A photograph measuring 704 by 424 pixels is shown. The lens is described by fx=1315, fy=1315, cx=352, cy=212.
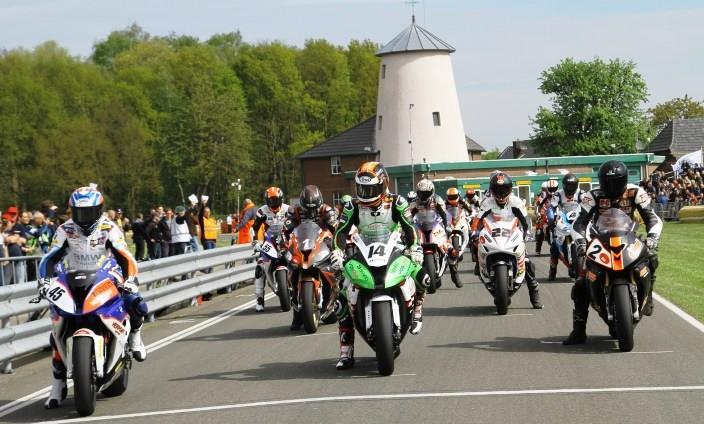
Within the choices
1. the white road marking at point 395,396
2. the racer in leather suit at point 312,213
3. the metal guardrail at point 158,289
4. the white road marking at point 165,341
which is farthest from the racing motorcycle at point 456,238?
the white road marking at point 395,396

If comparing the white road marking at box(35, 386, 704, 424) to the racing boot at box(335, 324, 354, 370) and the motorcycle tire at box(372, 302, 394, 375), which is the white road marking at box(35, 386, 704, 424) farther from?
the racing boot at box(335, 324, 354, 370)

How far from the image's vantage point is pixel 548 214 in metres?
25.7

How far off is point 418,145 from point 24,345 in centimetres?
6976

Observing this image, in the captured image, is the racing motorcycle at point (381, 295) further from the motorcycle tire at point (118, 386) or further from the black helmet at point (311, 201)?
the black helmet at point (311, 201)

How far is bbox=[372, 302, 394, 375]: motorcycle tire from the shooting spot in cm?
1109

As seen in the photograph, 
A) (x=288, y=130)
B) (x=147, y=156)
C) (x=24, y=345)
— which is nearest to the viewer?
(x=24, y=345)

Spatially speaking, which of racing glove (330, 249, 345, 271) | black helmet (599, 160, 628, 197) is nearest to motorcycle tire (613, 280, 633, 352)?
black helmet (599, 160, 628, 197)

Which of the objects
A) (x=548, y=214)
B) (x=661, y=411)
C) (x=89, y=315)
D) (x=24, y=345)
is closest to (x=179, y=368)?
(x=24, y=345)

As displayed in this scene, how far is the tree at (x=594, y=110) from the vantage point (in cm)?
10850

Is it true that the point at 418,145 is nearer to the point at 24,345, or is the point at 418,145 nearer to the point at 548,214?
the point at 548,214

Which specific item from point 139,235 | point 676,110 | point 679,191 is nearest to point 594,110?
point 676,110

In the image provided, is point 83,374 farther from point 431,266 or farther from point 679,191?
point 679,191

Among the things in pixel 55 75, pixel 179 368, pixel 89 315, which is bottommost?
pixel 179 368

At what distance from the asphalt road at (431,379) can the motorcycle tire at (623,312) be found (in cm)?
22
